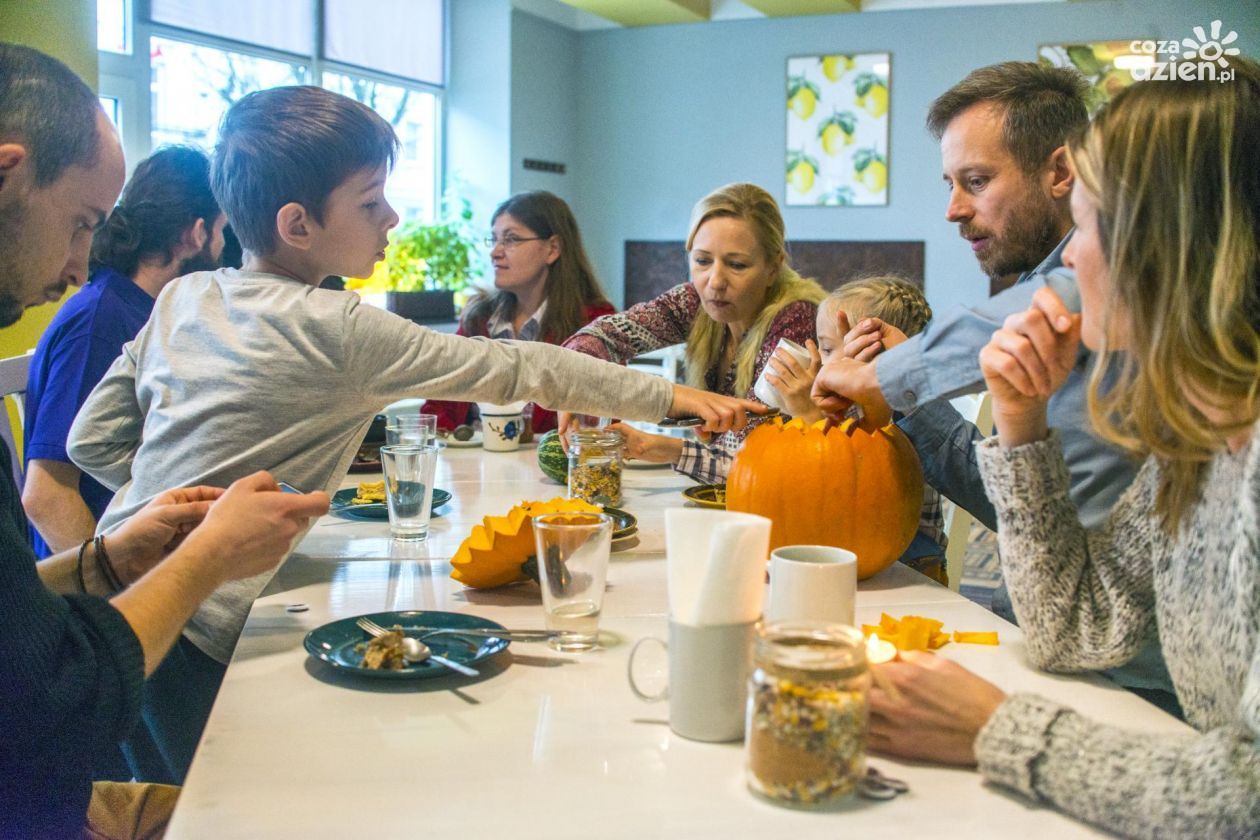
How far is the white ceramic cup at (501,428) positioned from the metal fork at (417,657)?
1.37 m

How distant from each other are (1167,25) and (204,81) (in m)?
5.49

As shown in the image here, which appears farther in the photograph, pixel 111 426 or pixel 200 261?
pixel 200 261

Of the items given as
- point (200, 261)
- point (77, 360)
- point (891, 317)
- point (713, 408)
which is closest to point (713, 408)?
point (713, 408)

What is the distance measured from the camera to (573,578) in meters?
1.21

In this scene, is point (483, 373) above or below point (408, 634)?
above

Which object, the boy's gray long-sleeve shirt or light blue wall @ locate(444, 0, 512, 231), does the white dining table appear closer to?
the boy's gray long-sleeve shirt

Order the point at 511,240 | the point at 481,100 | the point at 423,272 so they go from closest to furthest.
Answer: the point at 511,240, the point at 423,272, the point at 481,100

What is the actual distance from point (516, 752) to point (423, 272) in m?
5.82

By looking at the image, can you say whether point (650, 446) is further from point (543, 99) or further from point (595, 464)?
point (543, 99)

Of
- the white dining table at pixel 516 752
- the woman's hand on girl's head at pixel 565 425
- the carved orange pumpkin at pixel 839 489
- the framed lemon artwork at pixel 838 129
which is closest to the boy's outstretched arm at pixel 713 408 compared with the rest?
the carved orange pumpkin at pixel 839 489

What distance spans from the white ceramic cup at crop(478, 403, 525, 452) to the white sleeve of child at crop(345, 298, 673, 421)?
89cm

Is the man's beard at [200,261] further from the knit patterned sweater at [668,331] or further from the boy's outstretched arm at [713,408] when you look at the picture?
the boy's outstretched arm at [713,408]

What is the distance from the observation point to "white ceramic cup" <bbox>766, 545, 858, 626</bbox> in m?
1.13

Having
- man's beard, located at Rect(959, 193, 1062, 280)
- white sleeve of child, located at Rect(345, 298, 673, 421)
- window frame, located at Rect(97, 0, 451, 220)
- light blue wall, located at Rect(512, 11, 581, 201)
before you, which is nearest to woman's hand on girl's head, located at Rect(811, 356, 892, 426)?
white sleeve of child, located at Rect(345, 298, 673, 421)
